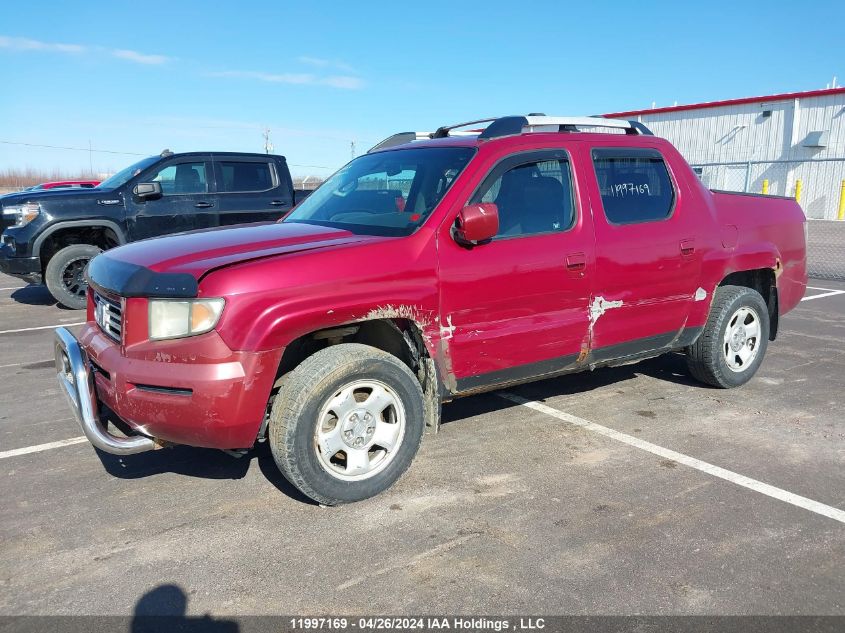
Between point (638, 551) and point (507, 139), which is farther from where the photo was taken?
point (507, 139)

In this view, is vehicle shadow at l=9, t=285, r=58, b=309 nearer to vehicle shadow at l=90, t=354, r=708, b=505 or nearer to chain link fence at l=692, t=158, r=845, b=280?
vehicle shadow at l=90, t=354, r=708, b=505

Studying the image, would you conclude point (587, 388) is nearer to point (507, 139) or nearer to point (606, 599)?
point (507, 139)

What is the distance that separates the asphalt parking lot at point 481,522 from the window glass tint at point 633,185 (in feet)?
4.59

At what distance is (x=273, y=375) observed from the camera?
10.6 feet

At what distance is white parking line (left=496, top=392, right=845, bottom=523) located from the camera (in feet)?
11.3

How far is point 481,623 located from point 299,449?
1173 millimetres

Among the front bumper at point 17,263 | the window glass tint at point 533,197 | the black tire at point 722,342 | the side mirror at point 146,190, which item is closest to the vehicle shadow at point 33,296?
the front bumper at point 17,263

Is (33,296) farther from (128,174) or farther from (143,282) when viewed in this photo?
(143,282)

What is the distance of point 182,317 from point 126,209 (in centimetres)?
700

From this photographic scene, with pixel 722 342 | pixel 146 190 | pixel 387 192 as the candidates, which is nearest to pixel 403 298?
pixel 387 192

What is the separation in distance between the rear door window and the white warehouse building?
21.2 meters

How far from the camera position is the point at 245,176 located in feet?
33.2

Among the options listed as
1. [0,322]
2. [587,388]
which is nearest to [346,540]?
[587,388]

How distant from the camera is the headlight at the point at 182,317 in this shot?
3.10m
